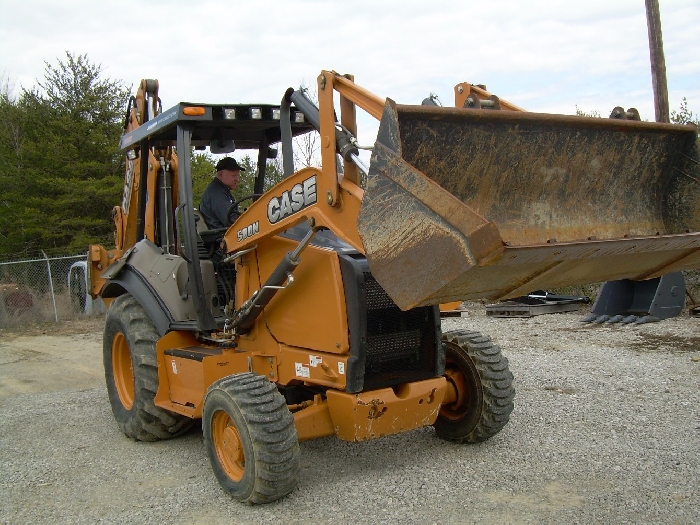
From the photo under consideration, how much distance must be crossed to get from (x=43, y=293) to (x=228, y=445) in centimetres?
1391

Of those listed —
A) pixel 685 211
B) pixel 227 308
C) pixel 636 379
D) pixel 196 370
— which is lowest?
pixel 636 379

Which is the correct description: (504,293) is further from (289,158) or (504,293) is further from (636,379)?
(636,379)

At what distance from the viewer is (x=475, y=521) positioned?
12.6 ft

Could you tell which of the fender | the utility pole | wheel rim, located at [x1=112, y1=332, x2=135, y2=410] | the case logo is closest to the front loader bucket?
the case logo

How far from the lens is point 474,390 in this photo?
5168 mm

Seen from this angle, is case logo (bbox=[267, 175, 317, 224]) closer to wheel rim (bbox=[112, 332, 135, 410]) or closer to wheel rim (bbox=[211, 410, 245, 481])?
wheel rim (bbox=[211, 410, 245, 481])

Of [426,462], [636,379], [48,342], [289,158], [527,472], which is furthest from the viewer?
[48,342]

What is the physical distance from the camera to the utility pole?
37.7 ft

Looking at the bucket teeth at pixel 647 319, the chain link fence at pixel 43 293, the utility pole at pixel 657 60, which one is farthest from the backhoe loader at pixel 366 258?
the chain link fence at pixel 43 293

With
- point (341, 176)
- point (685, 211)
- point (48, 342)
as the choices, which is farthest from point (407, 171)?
point (48, 342)

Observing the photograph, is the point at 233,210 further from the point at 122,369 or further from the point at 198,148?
the point at 122,369

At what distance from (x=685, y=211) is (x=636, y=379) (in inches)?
136

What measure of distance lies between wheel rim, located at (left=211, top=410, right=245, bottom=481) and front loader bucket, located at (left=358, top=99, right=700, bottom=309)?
1.62m

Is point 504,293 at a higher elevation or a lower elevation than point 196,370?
higher
